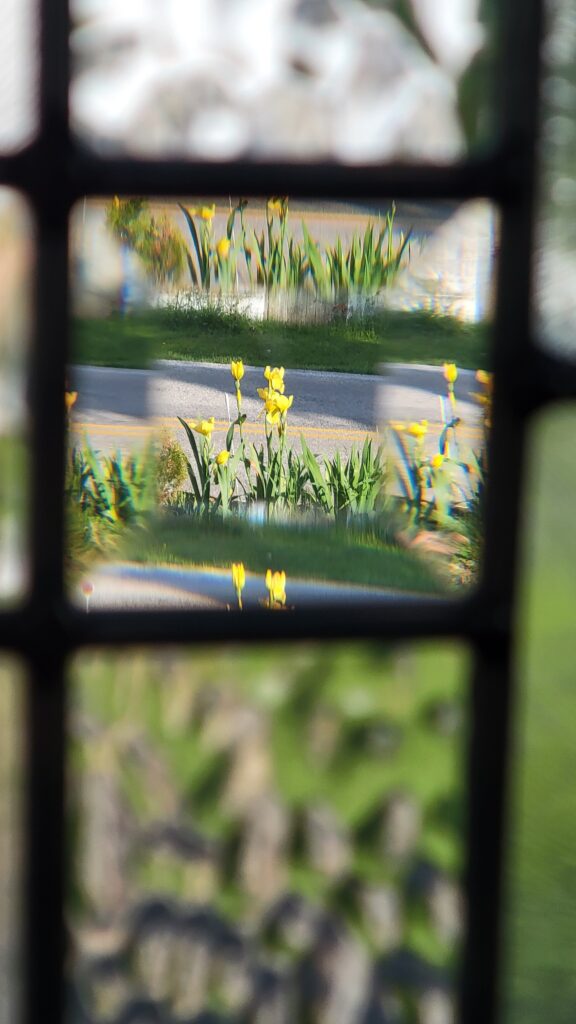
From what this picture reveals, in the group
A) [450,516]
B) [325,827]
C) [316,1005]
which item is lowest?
[316,1005]

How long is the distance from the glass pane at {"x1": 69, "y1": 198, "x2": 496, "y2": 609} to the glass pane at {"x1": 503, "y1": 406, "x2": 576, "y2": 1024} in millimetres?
84

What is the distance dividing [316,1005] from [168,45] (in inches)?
29.9

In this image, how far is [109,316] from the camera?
0.80 metres

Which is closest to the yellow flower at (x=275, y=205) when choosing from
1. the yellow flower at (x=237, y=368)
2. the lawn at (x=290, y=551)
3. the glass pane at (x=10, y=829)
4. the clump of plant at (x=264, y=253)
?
the clump of plant at (x=264, y=253)

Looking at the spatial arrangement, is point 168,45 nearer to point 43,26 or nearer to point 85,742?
point 43,26

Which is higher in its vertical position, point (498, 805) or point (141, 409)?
point (141, 409)

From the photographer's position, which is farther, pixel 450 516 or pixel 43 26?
pixel 450 516

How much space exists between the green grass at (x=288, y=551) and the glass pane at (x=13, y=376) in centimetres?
9

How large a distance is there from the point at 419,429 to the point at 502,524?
0.33 feet

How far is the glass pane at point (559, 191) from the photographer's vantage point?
2.85 feet

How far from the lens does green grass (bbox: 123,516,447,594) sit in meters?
0.83

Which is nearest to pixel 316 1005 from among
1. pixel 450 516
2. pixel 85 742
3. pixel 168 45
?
pixel 85 742

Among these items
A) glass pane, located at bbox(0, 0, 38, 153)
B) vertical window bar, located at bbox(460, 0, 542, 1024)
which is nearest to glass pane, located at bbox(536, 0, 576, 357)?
vertical window bar, located at bbox(460, 0, 542, 1024)

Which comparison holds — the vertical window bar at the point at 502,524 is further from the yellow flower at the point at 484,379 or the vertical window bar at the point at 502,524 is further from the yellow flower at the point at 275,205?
the yellow flower at the point at 275,205
